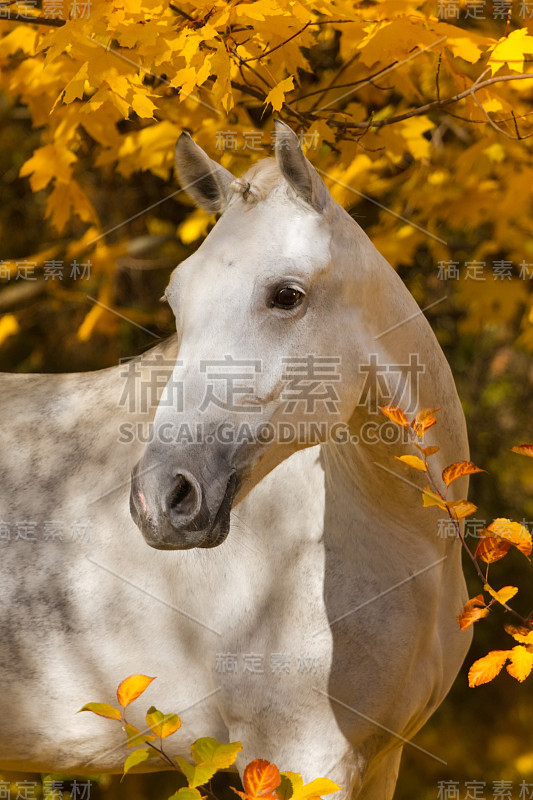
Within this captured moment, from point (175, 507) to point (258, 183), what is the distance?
764 mm

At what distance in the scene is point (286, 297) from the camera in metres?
1.78

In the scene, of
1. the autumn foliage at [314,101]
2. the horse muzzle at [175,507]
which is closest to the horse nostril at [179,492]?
the horse muzzle at [175,507]

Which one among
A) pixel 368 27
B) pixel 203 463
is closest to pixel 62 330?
pixel 368 27

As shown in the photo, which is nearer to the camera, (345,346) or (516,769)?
(345,346)

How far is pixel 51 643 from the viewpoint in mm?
2367

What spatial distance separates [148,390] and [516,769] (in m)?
3.74

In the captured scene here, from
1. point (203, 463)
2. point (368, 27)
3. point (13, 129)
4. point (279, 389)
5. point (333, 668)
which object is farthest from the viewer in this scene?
point (13, 129)

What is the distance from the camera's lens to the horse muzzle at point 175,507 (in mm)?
1647

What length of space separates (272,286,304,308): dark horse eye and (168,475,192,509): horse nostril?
427 millimetres

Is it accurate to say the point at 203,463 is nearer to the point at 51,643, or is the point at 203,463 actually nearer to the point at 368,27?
the point at 51,643

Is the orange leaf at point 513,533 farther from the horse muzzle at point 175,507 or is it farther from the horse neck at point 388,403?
the horse muzzle at point 175,507

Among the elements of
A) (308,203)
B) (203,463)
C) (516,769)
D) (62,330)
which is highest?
(308,203)

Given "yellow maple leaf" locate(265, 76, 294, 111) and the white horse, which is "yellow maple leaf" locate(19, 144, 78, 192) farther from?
"yellow maple leaf" locate(265, 76, 294, 111)

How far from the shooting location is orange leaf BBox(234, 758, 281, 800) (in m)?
1.64
